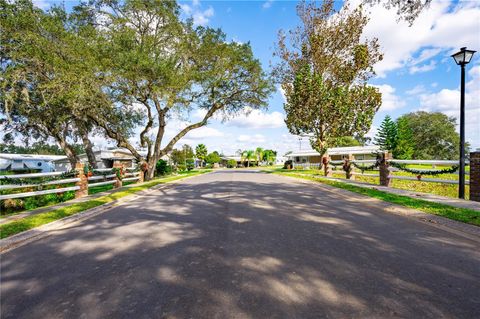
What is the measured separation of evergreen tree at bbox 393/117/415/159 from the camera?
5353 centimetres

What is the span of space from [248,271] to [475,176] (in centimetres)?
891

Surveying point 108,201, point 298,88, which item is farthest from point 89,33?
point 298,88

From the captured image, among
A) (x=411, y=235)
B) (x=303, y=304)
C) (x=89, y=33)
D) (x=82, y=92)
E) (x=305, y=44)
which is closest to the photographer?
(x=303, y=304)

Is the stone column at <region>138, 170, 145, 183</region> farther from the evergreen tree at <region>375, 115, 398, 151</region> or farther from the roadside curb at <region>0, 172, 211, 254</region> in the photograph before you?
the evergreen tree at <region>375, 115, 398, 151</region>

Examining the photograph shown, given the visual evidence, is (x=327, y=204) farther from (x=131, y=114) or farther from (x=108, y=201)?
(x=131, y=114)

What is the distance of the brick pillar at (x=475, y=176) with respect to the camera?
320 inches

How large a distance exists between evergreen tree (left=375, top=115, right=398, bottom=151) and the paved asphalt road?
183 ft

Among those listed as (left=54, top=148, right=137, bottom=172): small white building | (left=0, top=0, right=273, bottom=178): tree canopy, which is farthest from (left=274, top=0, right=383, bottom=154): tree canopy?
(left=54, top=148, right=137, bottom=172): small white building

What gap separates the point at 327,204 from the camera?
26.8 feet

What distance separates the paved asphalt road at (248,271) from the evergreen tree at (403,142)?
5604 centimetres

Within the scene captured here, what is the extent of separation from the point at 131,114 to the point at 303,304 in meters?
24.1

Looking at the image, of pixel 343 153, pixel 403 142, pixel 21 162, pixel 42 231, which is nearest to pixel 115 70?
pixel 42 231

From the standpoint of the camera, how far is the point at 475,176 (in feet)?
26.9

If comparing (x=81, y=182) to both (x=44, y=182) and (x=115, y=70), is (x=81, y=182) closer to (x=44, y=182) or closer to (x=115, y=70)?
(x=44, y=182)
